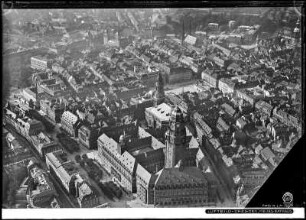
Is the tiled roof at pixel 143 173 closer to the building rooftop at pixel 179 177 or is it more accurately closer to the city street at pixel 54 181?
the building rooftop at pixel 179 177

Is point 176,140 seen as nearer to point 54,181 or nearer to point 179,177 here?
point 179,177

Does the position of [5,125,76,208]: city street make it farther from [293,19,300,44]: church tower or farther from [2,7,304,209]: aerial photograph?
[293,19,300,44]: church tower

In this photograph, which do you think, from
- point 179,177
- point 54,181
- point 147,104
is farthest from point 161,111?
point 54,181

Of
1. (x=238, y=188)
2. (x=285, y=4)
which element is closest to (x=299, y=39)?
(x=285, y=4)

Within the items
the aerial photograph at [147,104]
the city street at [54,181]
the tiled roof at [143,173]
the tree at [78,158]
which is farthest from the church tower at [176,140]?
the city street at [54,181]

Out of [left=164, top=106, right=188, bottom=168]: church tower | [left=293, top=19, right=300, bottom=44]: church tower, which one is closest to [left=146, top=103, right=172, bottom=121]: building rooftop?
[left=164, top=106, right=188, bottom=168]: church tower
